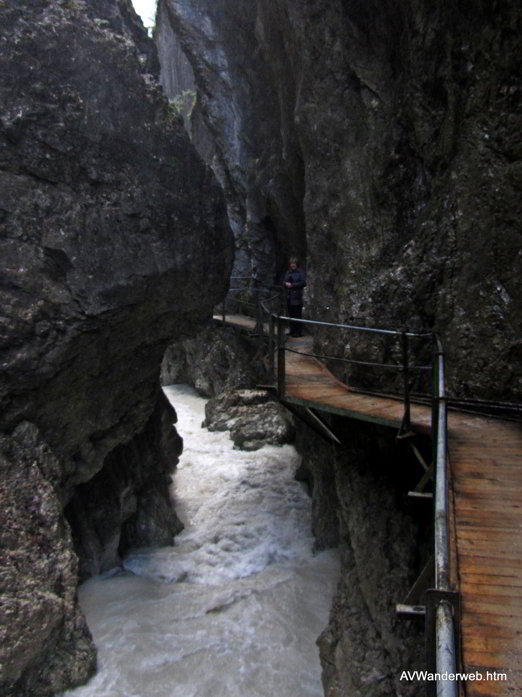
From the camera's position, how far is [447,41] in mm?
7004

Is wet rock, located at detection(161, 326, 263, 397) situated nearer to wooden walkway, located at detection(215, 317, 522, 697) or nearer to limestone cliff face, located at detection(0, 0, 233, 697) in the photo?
limestone cliff face, located at detection(0, 0, 233, 697)

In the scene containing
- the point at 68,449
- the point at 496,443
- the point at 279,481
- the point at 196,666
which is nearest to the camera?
the point at 496,443

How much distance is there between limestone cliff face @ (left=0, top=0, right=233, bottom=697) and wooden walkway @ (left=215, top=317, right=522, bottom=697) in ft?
11.7

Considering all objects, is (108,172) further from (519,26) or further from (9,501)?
(519,26)

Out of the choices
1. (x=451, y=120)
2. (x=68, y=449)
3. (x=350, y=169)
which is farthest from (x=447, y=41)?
(x=68, y=449)

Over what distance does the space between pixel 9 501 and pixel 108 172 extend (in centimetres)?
519

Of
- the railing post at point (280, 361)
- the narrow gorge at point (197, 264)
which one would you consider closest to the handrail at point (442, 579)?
the narrow gorge at point (197, 264)

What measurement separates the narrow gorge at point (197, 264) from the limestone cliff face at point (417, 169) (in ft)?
0.11

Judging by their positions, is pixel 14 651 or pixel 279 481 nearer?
pixel 14 651

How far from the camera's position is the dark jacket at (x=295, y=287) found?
41.7 feet

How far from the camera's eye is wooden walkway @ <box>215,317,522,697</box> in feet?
8.35

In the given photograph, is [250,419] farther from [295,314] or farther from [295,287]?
[295,287]

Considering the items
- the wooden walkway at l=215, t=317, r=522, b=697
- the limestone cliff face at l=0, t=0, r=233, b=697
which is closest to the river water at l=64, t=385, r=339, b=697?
the limestone cliff face at l=0, t=0, r=233, b=697

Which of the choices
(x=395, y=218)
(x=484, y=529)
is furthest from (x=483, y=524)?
(x=395, y=218)
